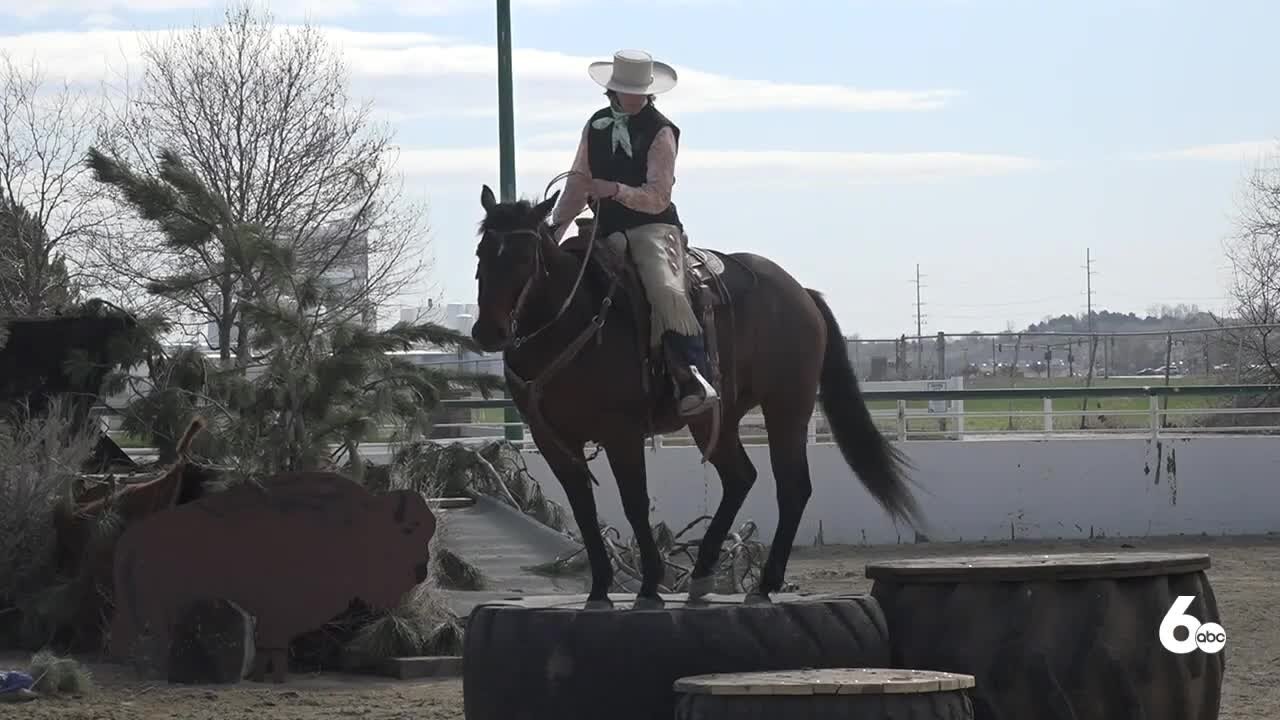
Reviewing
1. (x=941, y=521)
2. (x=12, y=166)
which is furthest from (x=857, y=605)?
(x=12, y=166)

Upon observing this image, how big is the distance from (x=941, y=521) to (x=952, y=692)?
1332cm

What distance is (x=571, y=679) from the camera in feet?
18.5

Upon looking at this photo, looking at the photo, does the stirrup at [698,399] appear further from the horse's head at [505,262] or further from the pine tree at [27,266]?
the pine tree at [27,266]

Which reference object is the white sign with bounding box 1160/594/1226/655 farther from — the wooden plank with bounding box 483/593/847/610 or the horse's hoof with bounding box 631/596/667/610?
the horse's hoof with bounding box 631/596/667/610

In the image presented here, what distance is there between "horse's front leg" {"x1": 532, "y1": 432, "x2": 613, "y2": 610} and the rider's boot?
0.43 metres

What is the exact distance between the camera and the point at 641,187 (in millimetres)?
6871

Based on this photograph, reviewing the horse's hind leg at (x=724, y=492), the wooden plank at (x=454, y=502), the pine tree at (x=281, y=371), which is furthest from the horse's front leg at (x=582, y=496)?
the wooden plank at (x=454, y=502)

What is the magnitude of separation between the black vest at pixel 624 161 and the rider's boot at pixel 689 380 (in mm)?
572

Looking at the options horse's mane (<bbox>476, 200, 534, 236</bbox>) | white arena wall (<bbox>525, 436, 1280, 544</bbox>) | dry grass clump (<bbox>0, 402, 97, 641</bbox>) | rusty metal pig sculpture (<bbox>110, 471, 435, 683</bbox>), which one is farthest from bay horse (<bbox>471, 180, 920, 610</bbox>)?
white arena wall (<bbox>525, 436, 1280, 544</bbox>)

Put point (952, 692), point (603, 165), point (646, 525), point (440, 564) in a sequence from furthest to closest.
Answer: point (440, 564)
point (603, 165)
point (646, 525)
point (952, 692)

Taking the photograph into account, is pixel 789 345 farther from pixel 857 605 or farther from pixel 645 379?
pixel 857 605

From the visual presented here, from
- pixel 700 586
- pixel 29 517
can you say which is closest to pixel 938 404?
pixel 29 517

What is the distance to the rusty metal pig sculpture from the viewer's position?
31.9 ft

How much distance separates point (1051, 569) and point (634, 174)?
2302mm
